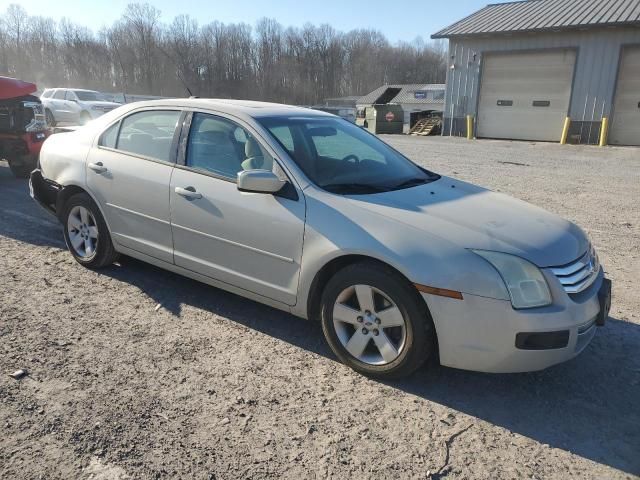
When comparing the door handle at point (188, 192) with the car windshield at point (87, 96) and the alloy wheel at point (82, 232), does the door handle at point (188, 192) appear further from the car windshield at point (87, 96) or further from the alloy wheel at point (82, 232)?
the car windshield at point (87, 96)

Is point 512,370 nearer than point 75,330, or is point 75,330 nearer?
point 512,370

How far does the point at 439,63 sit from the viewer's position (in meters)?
98.1

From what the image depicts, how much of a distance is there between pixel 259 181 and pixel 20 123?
284 inches

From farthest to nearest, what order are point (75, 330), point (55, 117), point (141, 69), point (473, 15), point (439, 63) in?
point (439, 63)
point (141, 69)
point (473, 15)
point (55, 117)
point (75, 330)

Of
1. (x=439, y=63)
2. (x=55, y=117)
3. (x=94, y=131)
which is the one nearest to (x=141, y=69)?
(x=439, y=63)

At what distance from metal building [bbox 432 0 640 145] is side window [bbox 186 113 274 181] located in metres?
20.2

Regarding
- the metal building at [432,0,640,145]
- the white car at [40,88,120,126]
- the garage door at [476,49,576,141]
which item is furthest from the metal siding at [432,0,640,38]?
the white car at [40,88,120,126]

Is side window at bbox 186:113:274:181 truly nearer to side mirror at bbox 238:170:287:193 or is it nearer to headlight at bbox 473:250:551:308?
side mirror at bbox 238:170:287:193

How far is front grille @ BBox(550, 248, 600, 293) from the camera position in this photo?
2812 millimetres

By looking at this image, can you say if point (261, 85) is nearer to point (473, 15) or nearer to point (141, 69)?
point (141, 69)

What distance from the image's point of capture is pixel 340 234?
10.0 feet

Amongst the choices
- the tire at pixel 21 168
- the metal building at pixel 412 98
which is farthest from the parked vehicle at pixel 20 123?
the metal building at pixel 412 98

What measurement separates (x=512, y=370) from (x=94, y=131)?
12.9ft

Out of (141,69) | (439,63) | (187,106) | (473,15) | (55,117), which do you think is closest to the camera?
(187,106)
